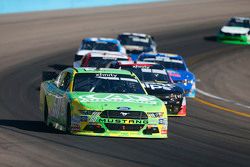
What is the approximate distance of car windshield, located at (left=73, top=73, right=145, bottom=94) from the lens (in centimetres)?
1667

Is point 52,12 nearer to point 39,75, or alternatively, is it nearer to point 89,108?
point 39,75

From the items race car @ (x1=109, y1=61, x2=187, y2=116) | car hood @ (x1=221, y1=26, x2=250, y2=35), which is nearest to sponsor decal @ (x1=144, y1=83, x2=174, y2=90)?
race car @ (x1=109, y1=61, x2=187, y2=116)

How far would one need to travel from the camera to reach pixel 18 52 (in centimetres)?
3850

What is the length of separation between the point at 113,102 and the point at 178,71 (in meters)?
11.6

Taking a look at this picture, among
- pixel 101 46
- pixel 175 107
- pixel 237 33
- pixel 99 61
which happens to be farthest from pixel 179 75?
pixel 237 33

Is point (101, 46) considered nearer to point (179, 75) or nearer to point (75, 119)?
point (179, 75)

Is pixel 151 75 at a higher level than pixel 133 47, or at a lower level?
higher

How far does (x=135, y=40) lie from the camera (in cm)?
3759

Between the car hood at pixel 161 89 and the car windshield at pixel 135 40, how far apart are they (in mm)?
15846

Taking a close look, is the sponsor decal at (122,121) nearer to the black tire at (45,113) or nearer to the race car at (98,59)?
the black tire at (45,113)

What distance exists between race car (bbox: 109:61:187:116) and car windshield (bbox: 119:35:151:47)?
1384cm

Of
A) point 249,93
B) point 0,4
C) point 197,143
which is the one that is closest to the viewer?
point 197,143

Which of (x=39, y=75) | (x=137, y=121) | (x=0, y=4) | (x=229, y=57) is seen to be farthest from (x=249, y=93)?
(x=0, y=4)

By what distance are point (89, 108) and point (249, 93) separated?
14478 millimetres
